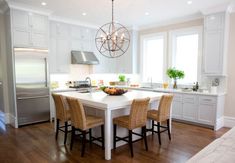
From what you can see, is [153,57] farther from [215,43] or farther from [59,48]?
[59,48]

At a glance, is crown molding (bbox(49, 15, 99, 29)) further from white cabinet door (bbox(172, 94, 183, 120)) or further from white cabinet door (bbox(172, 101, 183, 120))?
white cabinet door (bbox(172, 101, 183, 120))

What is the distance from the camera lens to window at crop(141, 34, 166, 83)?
6273 millimetres

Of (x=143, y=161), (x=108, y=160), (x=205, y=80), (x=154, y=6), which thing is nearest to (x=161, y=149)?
(x=143, y=161)

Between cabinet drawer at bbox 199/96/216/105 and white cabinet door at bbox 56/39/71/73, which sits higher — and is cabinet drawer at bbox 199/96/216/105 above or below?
below

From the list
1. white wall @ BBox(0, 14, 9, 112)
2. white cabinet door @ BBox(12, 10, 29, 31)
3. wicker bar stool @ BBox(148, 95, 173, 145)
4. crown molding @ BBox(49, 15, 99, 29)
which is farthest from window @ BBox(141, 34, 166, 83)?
white wall @ BBox(0, 14, 9, 112)

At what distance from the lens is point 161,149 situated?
3404mm

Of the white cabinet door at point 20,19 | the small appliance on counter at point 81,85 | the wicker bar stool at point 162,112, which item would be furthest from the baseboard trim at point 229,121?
the white cabinet door at point 20,19

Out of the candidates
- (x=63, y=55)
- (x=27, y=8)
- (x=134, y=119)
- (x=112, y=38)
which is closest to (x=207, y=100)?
(x=134, y=119)

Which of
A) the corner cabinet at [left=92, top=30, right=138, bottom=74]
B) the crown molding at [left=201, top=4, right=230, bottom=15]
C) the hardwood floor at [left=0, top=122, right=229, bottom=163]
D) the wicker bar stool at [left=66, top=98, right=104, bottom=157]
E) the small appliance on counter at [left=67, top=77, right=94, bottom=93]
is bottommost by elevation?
the hardwood floor at [left=0, top=122, right=229, bottom=163]

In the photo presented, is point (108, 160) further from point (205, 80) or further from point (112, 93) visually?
point (205, 80)

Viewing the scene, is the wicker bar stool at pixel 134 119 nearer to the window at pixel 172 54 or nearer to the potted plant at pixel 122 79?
the window at pixel 172 54

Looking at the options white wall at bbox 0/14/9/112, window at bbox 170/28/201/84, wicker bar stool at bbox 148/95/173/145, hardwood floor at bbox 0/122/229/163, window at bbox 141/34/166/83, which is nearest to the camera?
hardwood floor at bbox 0/122/229/163

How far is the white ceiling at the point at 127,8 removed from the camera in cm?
427

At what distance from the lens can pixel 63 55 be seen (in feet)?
19.0
